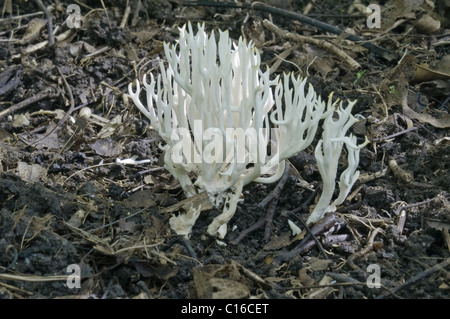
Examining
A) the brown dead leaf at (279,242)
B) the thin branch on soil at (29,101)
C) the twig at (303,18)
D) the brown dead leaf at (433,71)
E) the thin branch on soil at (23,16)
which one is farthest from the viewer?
the thin branch on soil at (23,16)

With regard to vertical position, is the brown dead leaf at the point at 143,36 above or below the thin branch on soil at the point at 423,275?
above

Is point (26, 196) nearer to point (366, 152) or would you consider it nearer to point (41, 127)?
point (41, 127)

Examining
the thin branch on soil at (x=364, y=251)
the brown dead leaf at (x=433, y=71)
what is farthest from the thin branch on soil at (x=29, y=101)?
the brown dead leaf at (x=433, y=71)

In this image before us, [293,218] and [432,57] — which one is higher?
[432,57]

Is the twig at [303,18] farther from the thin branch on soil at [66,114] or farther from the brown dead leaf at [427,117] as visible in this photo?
the thin branch on soil at [66,114]

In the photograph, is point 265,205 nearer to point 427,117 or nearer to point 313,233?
point 313,233

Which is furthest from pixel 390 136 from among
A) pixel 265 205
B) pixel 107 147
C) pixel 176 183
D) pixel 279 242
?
Answer: pixel 107 147
